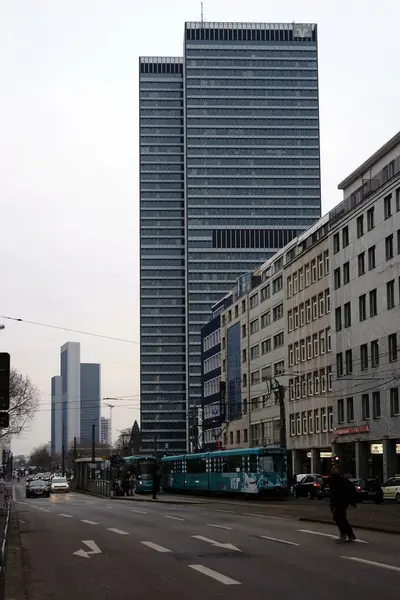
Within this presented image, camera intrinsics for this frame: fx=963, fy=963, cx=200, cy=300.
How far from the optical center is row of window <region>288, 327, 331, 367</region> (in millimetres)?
79625

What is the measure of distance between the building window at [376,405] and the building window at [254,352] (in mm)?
36263

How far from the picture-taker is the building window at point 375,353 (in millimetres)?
66500

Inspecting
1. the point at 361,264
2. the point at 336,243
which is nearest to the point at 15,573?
the point at 361,264

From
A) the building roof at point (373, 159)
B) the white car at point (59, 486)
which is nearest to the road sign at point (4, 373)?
the building roof at point (373, 159)

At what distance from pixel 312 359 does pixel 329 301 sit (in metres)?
7.41

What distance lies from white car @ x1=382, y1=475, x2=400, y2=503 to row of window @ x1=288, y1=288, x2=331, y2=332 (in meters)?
26.4

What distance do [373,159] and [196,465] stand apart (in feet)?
86.6

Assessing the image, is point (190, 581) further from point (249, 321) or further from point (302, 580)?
point (249, 321)

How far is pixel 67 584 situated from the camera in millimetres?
14180

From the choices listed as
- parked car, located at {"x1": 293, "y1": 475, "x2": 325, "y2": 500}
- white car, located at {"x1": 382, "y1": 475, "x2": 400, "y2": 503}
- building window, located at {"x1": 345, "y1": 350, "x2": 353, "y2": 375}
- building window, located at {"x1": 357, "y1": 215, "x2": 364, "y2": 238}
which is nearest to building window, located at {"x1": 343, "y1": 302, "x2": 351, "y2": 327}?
building window, located at {"x1": 345, "y1": 350, "x2": 353, "y2": 375}

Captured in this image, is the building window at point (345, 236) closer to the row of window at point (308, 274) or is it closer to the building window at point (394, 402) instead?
the row of window at point (308, 274)

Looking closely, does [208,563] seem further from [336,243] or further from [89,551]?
[336,243]

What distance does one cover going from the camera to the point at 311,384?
3305 inches

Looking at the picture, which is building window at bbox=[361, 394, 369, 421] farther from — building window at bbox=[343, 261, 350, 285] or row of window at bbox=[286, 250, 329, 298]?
row of window at bbox=[286, 250, 329, 298]
